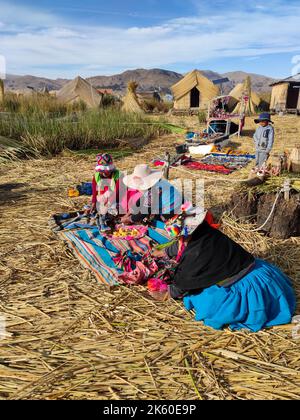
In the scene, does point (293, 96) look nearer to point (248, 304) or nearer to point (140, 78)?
point (248, 304)

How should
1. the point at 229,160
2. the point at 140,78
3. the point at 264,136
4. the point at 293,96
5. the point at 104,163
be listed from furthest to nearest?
the point at 140,78, the point at 293,96, the point at 229,160, the point at 264,136, the point at 104,163

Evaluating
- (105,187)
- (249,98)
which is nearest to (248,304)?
(105,187)

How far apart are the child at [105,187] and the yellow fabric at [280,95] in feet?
59.4

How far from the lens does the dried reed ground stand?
1.97 metres

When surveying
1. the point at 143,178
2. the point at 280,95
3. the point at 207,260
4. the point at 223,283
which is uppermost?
the point at 280,95

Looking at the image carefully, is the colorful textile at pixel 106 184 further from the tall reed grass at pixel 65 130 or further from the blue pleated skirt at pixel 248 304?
the tall reed grass at pixel 65 130

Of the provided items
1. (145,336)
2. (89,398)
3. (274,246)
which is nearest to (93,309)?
(145,336)

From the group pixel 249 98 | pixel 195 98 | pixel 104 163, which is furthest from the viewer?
pixel 195 98

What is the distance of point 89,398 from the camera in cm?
192

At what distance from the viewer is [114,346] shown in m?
2.29

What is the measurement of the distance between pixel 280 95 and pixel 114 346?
20.6 m

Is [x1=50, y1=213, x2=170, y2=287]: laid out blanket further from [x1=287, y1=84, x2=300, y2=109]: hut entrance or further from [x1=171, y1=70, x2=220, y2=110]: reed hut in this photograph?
[x1=287, y1=84, x2=300, y2=109]: hut entrance

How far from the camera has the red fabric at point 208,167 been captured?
7.13 m

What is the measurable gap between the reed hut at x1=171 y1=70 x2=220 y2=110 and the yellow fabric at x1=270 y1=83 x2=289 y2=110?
3.52m
